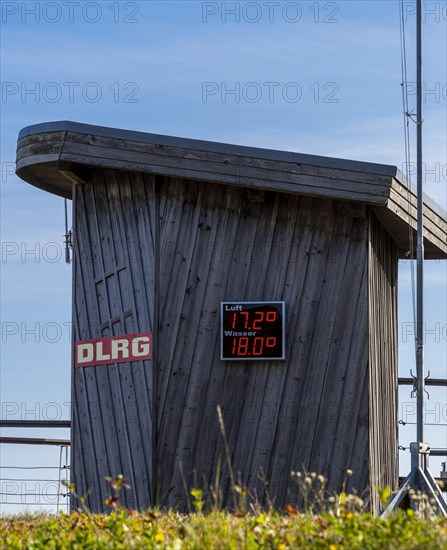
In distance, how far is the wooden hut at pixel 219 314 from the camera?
429 inches

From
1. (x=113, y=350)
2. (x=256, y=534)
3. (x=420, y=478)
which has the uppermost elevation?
(x=113, y=350)

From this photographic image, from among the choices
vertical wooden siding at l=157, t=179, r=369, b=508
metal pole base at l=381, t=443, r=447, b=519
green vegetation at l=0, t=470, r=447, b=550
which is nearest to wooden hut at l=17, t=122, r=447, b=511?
vertical wooden siding at l=157, t=179, r=369, b=508

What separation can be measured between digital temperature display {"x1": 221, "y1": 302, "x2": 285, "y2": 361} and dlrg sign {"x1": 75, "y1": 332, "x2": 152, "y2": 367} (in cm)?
86

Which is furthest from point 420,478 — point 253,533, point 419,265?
point 253,533

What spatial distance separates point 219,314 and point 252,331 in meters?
0.40

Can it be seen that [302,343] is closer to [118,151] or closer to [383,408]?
[383,408]

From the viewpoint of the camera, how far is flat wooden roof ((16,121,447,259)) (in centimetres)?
1073

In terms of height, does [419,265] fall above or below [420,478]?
above

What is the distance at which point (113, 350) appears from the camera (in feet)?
38.3

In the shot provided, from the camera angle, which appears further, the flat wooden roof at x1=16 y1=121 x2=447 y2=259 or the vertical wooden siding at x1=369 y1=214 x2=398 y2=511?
the vertical wooden siding at x1=369 y1=214 x2=398 y2=511

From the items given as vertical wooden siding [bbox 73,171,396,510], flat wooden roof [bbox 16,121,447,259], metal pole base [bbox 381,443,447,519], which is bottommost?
metal pole base [bbox 381,443,447,519]

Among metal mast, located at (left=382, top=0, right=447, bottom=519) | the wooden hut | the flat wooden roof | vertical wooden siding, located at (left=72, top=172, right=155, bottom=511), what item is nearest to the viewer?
metal mast, located at (left=382, top=0, right=447, bottom=519)

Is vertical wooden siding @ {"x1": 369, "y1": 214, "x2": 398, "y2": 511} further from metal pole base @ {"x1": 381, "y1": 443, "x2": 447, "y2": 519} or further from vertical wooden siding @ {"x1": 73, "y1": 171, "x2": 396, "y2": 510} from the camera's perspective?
metal pole base @ {"x1": 381, "y1": 443, "x2": 447, "y2": 519}

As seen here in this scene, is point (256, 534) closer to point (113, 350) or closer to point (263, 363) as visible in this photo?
point (263, 363)
